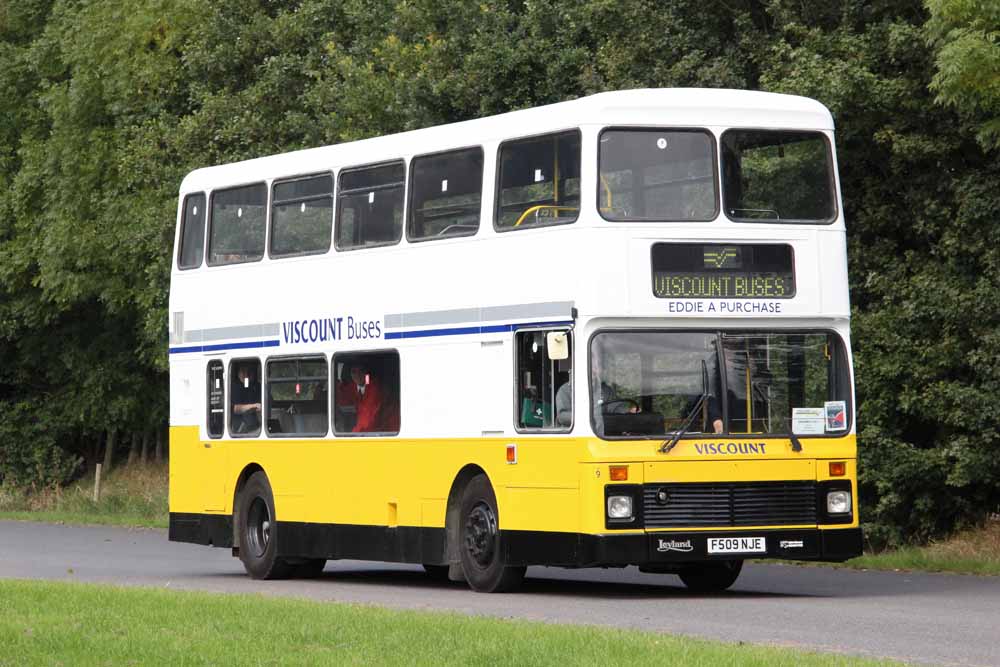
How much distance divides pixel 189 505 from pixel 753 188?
29.5 ft

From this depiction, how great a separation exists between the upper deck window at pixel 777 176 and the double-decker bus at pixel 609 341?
2 cm

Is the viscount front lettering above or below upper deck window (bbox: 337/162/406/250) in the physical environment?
below

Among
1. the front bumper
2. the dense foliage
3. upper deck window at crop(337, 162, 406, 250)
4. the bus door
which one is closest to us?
the front bumper

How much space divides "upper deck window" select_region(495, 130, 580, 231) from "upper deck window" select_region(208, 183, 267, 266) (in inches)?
185

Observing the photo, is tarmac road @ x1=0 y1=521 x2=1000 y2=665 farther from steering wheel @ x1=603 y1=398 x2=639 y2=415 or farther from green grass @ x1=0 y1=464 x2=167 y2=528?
green grass @ x1=0 y1=464 x2=167 y2=528

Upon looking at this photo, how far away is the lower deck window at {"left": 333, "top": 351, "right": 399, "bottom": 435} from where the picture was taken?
67.4 ft

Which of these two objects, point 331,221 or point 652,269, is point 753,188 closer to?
point 652,269

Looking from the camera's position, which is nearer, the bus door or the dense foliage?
the bus door

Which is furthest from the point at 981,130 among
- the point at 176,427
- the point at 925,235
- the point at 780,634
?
the point at 176,427

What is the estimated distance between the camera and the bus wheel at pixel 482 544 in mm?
18641

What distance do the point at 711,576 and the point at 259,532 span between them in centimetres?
575

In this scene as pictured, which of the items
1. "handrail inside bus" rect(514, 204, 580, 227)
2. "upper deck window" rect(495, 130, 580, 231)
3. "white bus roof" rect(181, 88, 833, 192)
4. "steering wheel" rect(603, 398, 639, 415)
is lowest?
"steering wheel" rect(603, 398, 639, 415)

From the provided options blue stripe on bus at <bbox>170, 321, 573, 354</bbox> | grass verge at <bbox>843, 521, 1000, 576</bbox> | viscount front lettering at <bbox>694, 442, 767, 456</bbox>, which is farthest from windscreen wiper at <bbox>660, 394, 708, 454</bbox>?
grass verge at <bbox>843, 521, 1000, 576</bbox>

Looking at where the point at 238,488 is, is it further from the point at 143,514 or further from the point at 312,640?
the point at 143,514
